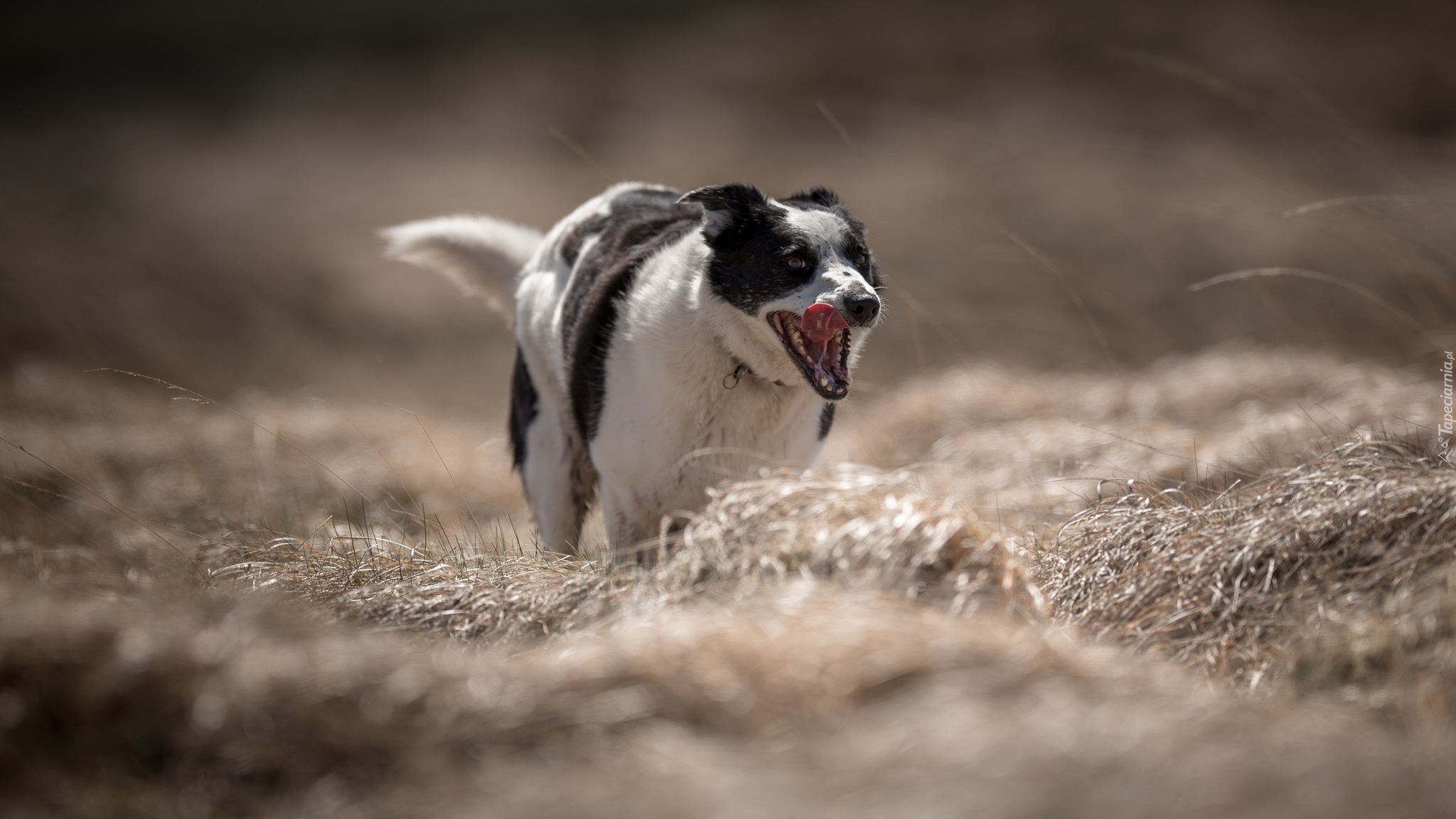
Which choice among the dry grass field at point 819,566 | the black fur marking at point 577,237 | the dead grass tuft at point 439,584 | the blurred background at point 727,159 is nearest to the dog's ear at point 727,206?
the dry grass field at point 819,566

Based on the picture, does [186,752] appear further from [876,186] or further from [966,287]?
[876,186]

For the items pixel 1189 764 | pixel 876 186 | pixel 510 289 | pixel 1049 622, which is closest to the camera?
pixel 1189 764

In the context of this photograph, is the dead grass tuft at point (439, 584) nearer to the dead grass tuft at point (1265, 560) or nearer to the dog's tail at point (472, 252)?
the dead grass tuft at point (1265, 560)

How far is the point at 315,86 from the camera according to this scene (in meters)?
24.8

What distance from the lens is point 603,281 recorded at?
412 cm

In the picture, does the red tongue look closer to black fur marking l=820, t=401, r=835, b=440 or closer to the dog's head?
the dog's head

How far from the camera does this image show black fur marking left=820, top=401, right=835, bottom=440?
163 inches

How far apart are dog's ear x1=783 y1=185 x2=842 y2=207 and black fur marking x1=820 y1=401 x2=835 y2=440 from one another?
2.63ft

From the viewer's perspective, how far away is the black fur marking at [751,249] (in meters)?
3.66

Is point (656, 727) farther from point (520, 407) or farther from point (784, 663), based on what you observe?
point (520, 407)

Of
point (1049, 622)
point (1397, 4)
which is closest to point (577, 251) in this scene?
point (1049, 622)

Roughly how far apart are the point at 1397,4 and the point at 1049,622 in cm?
2314

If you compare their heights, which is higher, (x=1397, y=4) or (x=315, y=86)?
(x=1397, y=4)

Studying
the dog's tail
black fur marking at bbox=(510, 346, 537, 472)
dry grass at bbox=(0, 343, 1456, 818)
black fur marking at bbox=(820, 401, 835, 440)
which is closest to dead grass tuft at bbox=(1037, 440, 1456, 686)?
dry grass at bbox=(0, 343, 1456, 818)
